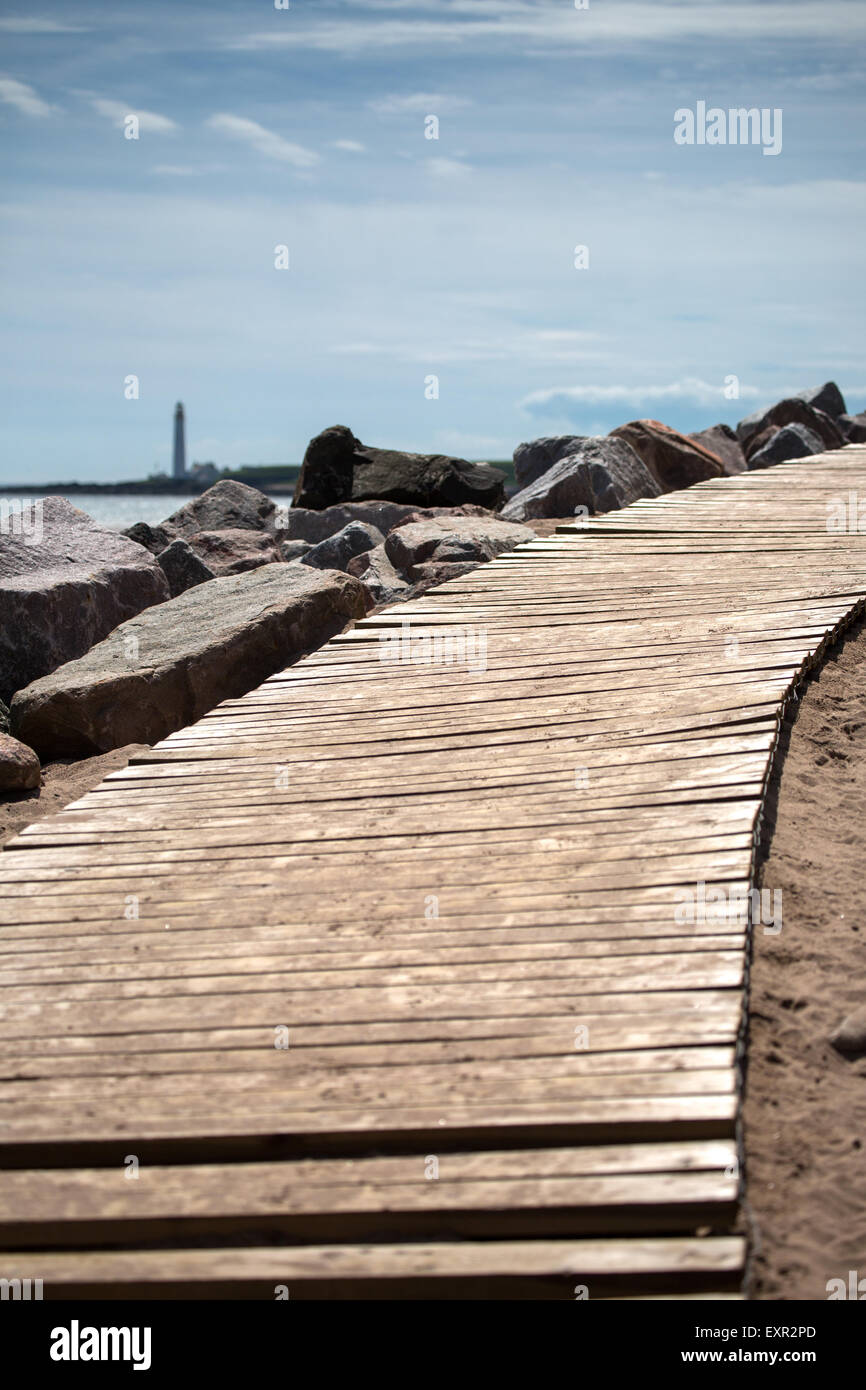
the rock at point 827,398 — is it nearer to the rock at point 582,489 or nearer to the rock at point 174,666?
the rock at point 582,489

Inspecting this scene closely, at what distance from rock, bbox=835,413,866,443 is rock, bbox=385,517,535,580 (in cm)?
1178

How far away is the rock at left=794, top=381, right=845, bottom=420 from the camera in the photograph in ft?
75.0

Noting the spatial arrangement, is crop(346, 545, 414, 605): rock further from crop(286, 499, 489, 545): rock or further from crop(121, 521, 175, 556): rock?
crop(286, 499, 489, 545): rock

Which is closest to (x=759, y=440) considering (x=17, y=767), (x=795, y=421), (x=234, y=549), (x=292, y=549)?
(x=795, y=421)

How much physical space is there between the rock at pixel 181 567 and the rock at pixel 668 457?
268 inches

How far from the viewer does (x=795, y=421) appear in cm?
2027

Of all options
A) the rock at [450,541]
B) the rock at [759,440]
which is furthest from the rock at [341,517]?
the rock at [759,440]

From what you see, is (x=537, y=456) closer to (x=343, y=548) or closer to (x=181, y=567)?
(x=343, y=548)

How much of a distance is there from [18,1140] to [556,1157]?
53.8 inches

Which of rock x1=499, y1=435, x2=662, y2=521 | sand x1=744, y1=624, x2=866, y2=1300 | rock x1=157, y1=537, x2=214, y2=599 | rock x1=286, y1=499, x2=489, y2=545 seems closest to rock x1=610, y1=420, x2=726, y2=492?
rock x1=499, y1=435, x2=662, y2=521

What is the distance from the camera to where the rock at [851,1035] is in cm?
347

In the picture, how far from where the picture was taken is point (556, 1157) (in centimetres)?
299

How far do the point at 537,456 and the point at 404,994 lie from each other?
45.4 feet
